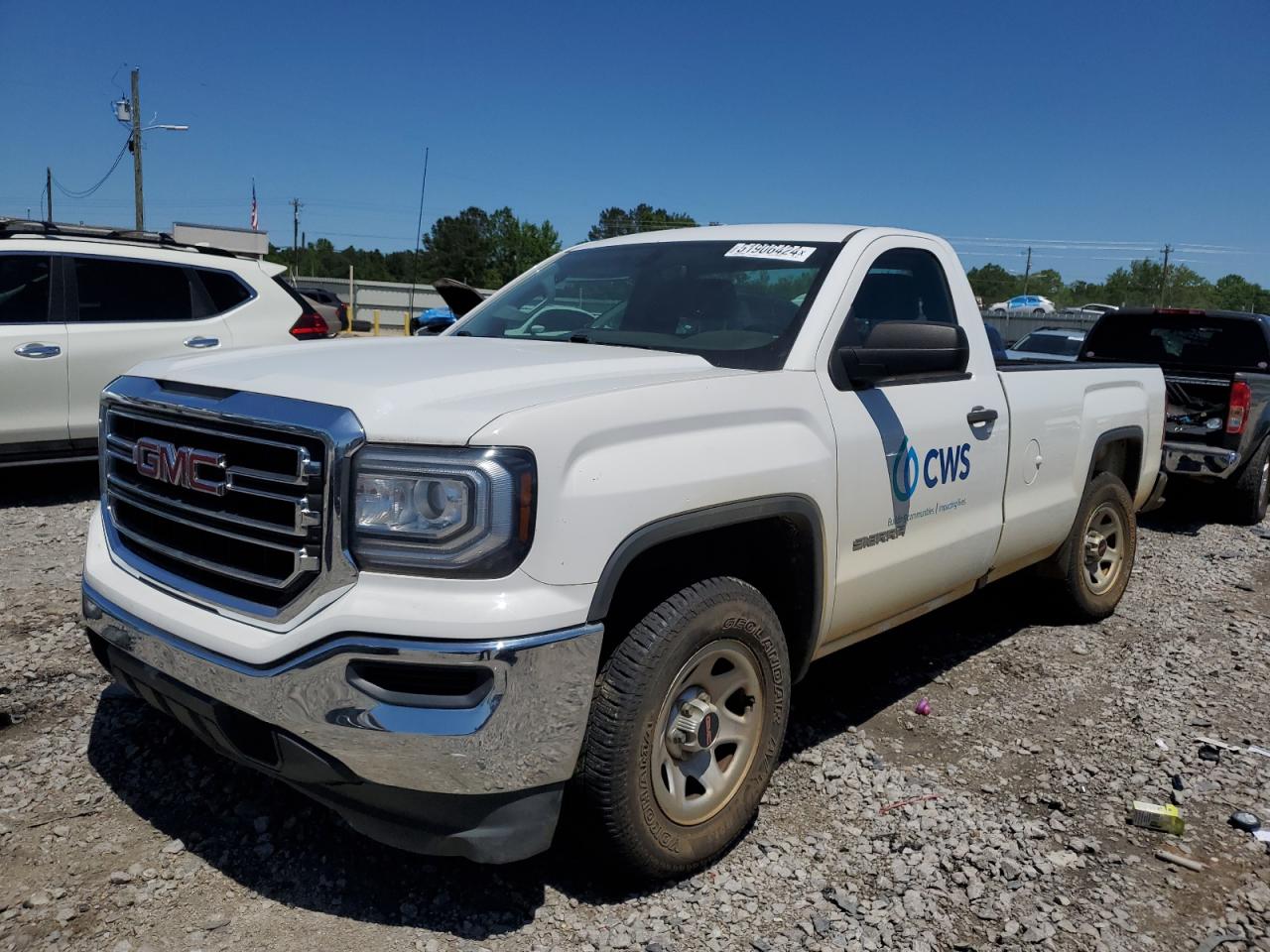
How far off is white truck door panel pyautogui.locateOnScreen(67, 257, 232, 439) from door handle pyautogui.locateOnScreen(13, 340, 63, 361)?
0.33 ft

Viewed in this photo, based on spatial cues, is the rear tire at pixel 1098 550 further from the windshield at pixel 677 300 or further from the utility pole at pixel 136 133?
the utility pole at pixel 136 133

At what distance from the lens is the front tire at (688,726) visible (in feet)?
8.21

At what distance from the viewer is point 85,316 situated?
6.88 metres

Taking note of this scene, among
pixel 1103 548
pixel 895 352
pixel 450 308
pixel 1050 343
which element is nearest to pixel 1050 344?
pixel 1050 343

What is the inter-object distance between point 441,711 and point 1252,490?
8720mm

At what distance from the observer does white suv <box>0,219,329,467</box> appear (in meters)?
6.57

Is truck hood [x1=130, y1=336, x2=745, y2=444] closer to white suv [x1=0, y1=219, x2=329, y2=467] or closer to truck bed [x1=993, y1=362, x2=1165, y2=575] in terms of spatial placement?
truck bed [x1=993, y1=362, x2=1165, y2=575]

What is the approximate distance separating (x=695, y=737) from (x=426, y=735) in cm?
85

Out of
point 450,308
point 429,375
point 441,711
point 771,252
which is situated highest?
point 771,252

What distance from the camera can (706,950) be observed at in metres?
2.59

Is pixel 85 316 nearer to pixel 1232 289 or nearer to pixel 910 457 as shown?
pixel 910 457

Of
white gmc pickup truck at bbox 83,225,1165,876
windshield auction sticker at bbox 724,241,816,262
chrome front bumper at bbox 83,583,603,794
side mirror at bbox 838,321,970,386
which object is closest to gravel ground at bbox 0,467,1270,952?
white gmc pickup truck at bbox 83,225,1165,876

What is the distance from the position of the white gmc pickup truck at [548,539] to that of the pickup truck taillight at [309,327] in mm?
4675

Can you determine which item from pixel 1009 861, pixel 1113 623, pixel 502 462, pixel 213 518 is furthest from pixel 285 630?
pixel 1113 623
